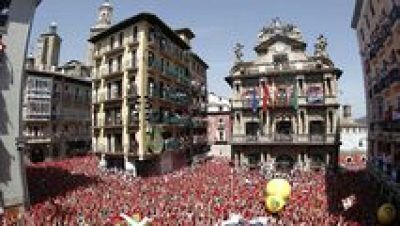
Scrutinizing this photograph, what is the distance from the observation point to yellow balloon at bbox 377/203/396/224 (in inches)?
984

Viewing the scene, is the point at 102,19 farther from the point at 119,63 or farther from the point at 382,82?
the point at 382,82

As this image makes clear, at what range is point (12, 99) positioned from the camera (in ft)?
90.9

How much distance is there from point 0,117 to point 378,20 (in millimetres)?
24620

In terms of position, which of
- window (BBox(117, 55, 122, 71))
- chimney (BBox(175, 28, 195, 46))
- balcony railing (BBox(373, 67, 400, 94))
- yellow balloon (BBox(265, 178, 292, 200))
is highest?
chimney (BBox(175, 28, 195, 46))

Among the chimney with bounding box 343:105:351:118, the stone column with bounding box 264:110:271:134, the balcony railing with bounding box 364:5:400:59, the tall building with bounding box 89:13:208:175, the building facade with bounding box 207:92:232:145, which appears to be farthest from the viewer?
the chimney with bounding box 343:105:351:118

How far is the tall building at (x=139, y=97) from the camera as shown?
46.0 metres

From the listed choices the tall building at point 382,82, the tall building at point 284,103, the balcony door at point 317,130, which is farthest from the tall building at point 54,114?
the tall building at point 382,82

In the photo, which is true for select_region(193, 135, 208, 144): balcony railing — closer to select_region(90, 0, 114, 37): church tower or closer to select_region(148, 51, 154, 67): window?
select_region(148, 51, 154, 67): window

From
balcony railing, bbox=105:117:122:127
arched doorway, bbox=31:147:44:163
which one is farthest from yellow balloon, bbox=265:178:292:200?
arched doorway, bbox=31:147:44:163

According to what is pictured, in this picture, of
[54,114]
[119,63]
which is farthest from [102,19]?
[119,63]

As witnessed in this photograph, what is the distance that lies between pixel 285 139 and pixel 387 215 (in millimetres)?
26359

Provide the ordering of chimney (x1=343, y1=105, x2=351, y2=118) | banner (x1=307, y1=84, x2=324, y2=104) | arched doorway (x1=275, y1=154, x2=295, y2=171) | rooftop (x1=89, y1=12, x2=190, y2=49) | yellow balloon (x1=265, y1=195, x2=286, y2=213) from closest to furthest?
1. yellow balloon (x1=265, y1=195, x2=286, y2=213)
2. rooftop (x1=89, y1=12, x2=190, y2=49)
3. banner (x1=307, y1=84, x2=324, y2=104)
4. arched doorway (x1=275, y1=154, x2=295, y2=171)
5. chimney (x1=343, y1=105, x2=351, y2=118)

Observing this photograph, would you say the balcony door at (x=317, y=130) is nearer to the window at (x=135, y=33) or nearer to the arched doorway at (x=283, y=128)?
the arched doorway at (x=283, y=128)

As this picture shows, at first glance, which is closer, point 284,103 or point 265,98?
point 284,103
